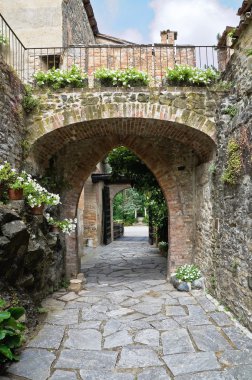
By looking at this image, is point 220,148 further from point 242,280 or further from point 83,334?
point 83,334

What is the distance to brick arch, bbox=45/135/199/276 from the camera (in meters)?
6.61

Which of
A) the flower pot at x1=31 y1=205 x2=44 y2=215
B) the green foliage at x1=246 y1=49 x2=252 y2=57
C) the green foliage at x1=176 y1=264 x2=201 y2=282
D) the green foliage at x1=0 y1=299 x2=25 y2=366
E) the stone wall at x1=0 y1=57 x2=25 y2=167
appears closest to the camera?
the green foliage at x1=0 y1=299 x2=25 y2=366

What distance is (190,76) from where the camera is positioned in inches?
203

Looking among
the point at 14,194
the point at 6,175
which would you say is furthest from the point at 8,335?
the point at 6,175

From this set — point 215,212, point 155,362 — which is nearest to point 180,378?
point 155,362

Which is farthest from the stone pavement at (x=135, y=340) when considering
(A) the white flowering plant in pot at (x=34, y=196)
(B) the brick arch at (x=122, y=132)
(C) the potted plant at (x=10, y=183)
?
(B) the brick arch at (x=122, y=132)

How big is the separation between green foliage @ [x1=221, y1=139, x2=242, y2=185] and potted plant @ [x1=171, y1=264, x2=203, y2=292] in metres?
2.26

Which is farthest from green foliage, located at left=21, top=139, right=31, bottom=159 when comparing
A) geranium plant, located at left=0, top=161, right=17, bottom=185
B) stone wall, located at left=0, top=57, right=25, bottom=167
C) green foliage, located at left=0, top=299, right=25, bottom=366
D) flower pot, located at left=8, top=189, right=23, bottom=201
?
green foliage, located at left=0, top=299, right=25, bottom=366

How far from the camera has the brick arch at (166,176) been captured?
6.61 m

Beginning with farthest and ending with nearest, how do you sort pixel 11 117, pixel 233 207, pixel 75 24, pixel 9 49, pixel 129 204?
pixel 129 204, pixel 75 24, pixel 9 49, pixel 11 117, pixel 233 207

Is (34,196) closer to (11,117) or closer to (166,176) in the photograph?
(11,117)

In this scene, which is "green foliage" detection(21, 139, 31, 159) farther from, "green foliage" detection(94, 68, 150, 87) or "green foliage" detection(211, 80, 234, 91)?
"green foliage" detection(211, 80, 234, 91)

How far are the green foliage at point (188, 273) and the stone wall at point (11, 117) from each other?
3604 mm

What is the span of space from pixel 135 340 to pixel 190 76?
4053 millimetres
